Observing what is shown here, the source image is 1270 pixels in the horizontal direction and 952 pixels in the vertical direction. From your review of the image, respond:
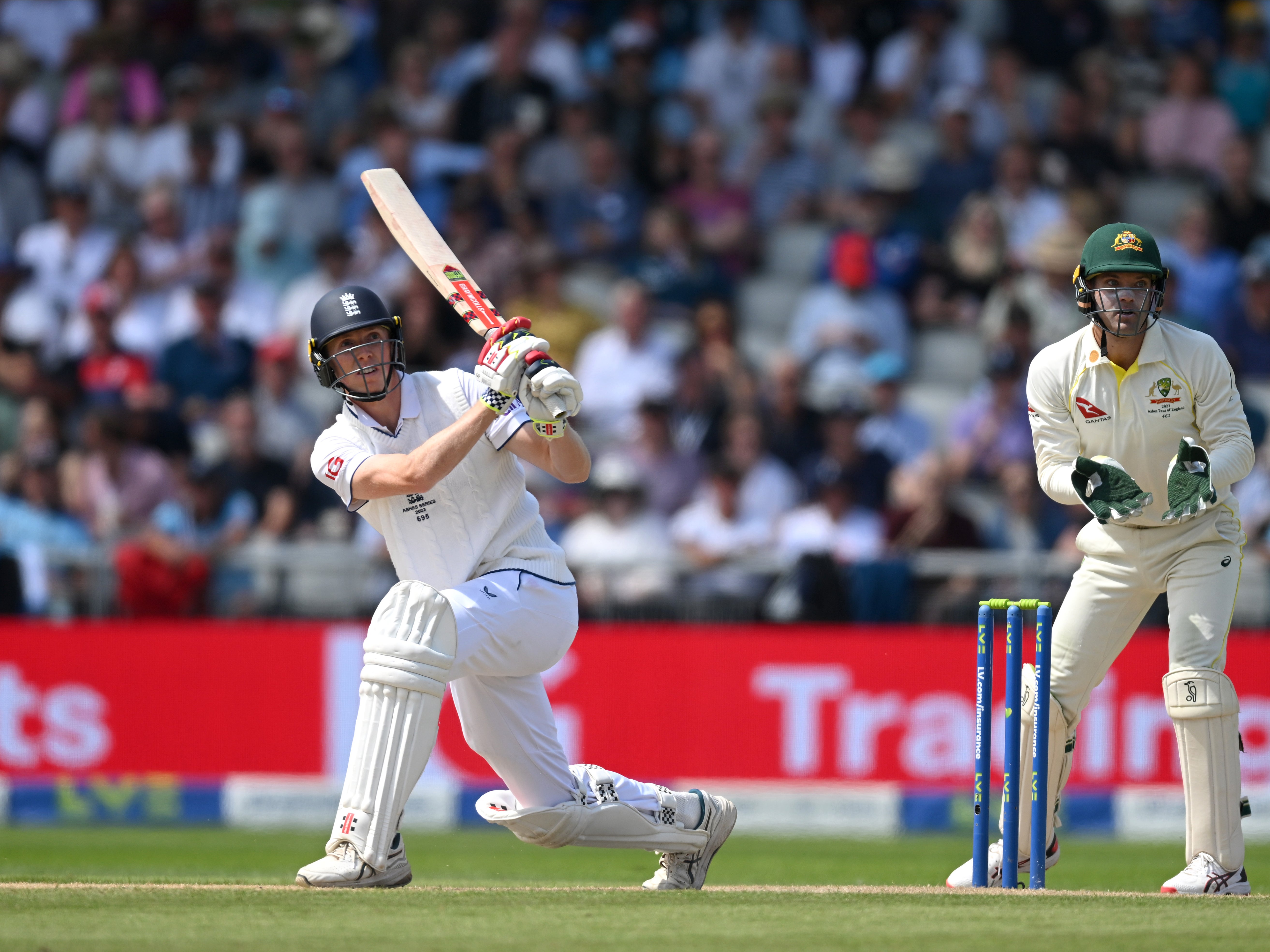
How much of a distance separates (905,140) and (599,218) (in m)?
2.05

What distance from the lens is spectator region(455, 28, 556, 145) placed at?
1199cm

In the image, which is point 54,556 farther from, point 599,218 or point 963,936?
point 963,936

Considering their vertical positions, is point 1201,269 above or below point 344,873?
above

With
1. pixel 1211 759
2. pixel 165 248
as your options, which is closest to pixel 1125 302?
pixel 1211 759

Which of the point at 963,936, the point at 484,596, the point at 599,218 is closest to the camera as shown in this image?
the point at 963,936

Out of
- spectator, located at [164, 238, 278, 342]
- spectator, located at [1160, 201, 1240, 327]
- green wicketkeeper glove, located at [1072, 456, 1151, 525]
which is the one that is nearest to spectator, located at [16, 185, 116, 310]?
spectator, located at [164, 238, 278, 342]

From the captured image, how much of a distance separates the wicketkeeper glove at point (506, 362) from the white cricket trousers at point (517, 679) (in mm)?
512

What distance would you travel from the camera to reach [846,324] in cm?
1070

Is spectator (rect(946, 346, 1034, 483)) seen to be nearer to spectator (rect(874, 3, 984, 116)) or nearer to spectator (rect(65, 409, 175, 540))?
spectator (rect(874, 3, 984, 116))

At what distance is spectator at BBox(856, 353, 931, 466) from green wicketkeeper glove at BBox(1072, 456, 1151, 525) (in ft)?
16.1

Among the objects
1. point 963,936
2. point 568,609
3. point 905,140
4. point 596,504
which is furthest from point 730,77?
point 963,936

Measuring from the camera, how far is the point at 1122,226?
526 cm

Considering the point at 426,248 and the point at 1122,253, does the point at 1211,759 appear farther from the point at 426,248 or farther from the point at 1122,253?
the point at 426,248

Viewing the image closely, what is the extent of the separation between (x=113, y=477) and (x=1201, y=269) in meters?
6.28
